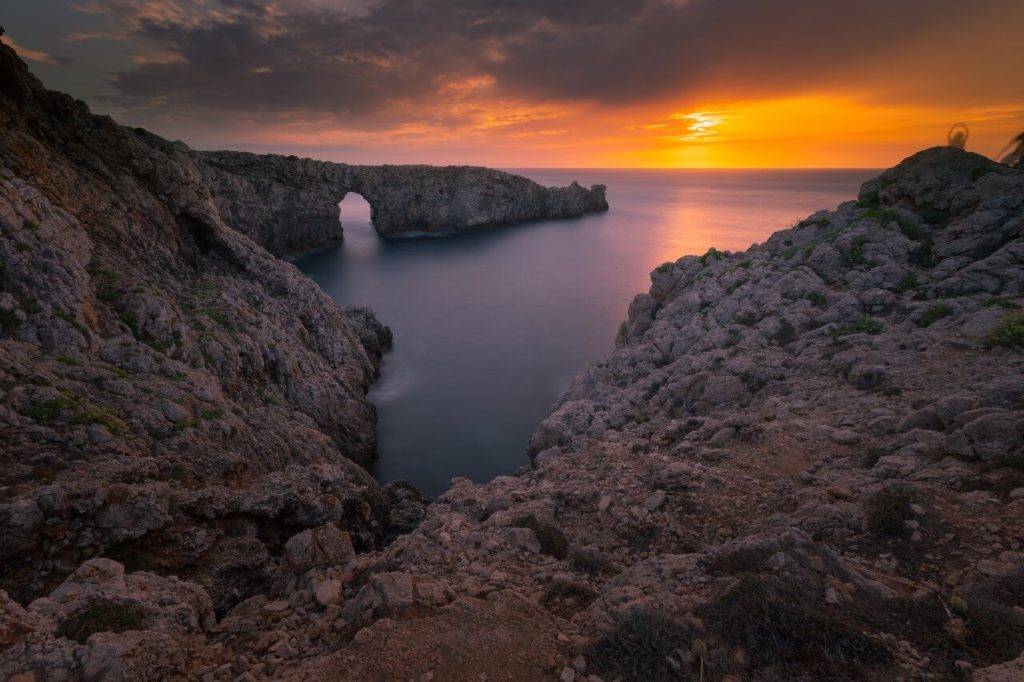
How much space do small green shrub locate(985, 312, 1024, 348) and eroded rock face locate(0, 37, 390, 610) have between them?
15886mm

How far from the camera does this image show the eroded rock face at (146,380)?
7.64 m

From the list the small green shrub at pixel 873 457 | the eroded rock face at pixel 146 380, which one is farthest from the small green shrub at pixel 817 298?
the eroded rock face at pixel 146 380

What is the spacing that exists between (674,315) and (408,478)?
14.3 meters

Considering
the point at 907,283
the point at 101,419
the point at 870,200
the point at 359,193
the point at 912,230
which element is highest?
the point at 359,193

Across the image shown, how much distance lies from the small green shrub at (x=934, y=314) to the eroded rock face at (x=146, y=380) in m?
16.6

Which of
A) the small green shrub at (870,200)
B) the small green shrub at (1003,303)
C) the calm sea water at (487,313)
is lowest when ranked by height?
the calm sea water at (487,313)

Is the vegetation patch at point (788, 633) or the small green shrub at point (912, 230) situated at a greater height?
the small green shrub at point (912, 230)

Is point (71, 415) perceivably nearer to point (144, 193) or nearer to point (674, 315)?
point (144, 193)

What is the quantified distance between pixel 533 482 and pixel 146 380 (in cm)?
997

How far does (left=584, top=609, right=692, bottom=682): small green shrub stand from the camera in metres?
5.14

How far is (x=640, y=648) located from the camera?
17.7 feet

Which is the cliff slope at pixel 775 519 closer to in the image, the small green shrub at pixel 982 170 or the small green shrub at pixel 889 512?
the small green shrub at pixel 889 512

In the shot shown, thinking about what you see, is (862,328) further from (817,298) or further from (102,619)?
(102,619)

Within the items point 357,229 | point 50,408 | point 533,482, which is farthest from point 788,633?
point 357,229
